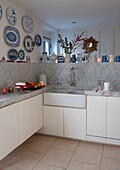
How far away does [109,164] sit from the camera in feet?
6.13

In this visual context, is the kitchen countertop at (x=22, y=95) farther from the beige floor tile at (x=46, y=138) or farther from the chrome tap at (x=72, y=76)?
the beige floor tile at (x=46, y=138)

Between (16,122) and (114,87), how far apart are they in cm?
166

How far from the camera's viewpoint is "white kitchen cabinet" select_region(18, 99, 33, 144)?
2.04 metres

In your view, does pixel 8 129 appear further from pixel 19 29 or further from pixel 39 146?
pixel 19 29

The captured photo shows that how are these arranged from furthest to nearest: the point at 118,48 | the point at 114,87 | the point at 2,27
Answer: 1. the point at 118,48
2. the point at 114,87
3. the point at 2,27

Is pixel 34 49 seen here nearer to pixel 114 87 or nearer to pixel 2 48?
pixel 2 48

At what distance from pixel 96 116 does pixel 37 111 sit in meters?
0.87

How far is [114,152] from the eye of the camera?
2133 mm

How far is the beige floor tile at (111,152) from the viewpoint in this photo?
6.68 ft

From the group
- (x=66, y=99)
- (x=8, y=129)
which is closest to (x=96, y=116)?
(x=66, y=99)

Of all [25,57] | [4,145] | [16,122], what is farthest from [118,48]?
[4,145]

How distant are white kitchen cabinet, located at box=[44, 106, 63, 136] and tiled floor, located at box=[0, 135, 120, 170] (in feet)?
0.48

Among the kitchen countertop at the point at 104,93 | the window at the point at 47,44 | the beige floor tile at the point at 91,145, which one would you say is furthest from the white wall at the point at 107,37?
the beige floor tile at the point at 91,145

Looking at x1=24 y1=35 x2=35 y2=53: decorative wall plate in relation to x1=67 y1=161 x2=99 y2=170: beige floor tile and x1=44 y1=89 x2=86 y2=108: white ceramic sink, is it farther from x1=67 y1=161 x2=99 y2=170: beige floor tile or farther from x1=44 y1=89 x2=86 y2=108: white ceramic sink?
x1=67 y1=161 x2=99 y2=170: beige floor tile
